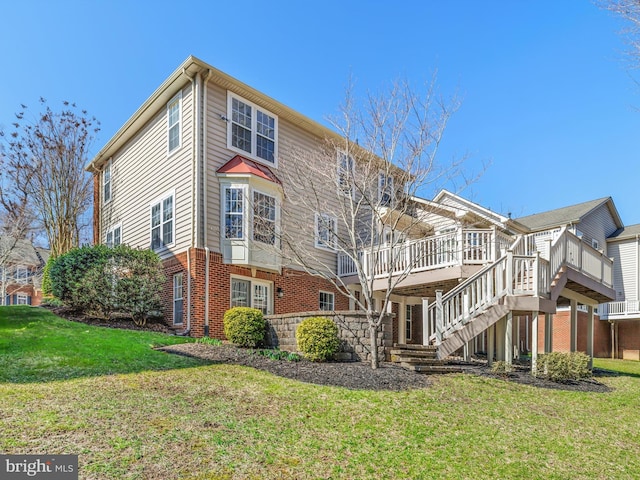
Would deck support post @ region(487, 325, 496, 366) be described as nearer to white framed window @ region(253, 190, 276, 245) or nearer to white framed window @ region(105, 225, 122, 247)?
white framed window @ region(253, 190, 276, 245)

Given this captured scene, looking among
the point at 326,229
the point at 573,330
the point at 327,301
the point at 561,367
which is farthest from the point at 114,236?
the point at 573,330

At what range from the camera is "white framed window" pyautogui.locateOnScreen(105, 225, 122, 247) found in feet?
58.1

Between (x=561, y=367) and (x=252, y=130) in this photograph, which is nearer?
(x=561, y=367)

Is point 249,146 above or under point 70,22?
under

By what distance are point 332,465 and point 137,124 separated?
1501 cm

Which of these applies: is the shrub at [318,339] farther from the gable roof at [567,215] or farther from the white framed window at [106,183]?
the gable roof at [567,215]

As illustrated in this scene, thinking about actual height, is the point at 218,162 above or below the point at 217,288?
above

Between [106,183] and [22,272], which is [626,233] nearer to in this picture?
A: [106,183]

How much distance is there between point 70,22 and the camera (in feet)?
35.8

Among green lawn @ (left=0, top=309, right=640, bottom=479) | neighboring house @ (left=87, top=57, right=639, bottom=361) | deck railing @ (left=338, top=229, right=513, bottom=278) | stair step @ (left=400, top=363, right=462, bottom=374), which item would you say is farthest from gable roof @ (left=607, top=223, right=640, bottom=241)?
stair step @ (left=400, top=363, right=462, bottom=374)

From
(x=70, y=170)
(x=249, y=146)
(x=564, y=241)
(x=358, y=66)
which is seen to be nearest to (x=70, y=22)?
(x=249, y=146)

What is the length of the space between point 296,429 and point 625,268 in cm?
2688

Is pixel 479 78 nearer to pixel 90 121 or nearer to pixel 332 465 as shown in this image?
pixel 332 465

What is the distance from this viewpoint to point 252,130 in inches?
579
